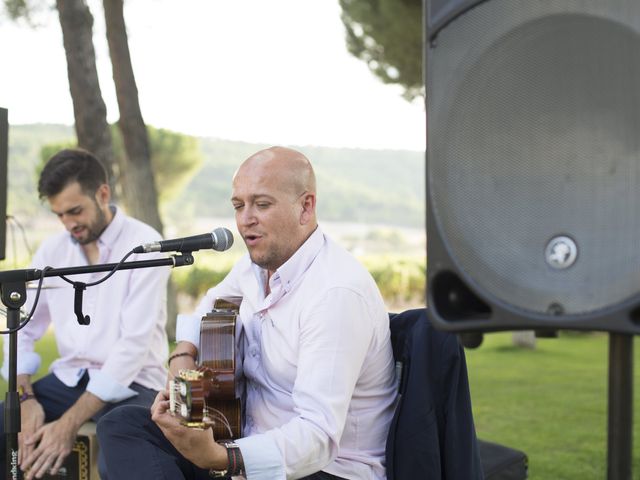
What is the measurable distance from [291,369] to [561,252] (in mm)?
1113

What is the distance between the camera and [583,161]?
1.37 meters

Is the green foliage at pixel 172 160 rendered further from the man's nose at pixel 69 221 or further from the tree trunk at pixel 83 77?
the man's nose at pixel 69 221

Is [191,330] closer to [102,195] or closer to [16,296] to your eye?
[16,296]

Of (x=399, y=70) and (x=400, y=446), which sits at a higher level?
(x=399, y=70)

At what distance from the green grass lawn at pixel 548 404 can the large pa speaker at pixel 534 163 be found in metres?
2.20

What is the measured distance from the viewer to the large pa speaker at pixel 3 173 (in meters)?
2.55

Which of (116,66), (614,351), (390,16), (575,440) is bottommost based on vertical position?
(575,440)

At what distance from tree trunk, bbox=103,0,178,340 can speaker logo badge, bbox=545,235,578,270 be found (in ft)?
22.4

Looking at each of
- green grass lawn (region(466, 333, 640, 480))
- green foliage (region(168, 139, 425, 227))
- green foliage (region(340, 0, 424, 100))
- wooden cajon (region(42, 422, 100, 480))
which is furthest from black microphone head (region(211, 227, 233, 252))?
green foliage (region(168, 139, 425, 227))

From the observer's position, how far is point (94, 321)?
11.1 ft

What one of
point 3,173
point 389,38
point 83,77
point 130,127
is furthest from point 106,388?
point 389,38

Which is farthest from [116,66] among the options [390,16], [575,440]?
[575,440]

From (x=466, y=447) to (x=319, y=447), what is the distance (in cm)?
45

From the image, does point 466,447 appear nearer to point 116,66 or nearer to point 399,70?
point 116,66
